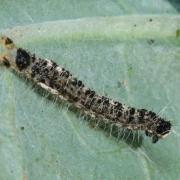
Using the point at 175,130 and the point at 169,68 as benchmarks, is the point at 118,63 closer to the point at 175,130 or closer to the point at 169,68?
the point at 169,68

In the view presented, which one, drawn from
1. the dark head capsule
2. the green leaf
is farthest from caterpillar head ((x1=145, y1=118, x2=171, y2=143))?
the dark head capsule

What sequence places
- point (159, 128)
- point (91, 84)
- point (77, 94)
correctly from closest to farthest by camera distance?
1. point (159, 128)
2. point (77, 94)
3. point (91, 84)

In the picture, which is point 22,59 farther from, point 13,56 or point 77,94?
point 77,94

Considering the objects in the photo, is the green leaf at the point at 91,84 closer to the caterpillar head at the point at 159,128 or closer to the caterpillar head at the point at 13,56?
the caterpillar head at the point at 13,56

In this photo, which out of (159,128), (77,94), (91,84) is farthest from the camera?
(91,84)

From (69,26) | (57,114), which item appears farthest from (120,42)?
(57,114)

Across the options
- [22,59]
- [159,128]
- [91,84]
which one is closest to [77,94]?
[91,84]

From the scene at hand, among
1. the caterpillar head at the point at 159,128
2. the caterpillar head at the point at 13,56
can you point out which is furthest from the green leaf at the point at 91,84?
the caterpillar head at the point at 159,128
